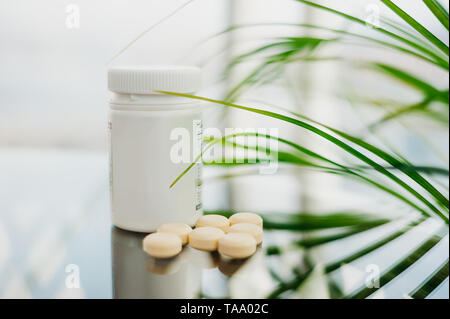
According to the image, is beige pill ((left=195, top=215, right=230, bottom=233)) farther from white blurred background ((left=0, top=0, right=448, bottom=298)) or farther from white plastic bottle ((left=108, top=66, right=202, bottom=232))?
white blurred background ((left=0, top=0, right=448, bottom=298))

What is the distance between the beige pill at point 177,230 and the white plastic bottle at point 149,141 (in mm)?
14

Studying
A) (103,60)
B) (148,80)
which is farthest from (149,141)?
(103,60)

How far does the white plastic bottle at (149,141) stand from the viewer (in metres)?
0.42

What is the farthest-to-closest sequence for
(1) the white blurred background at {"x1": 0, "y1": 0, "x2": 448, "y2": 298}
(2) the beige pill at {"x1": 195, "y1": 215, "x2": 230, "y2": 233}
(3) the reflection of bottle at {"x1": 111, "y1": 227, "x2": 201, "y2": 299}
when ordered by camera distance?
(1) the white blurred background at {"x1": 0, "y1": 0, "x2": 448, "y2": 298}, (2) the beige pill at {"x1": 195, "y1": 215, "x2": 230, "y2": 233}, (3) the reflection of bottle at {"x1": 111, "y1": 227, "x2": 201, "y2": 299}

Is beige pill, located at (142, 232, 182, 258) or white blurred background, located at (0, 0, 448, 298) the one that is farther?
white blurred background, located at (0, 0, 448, 298)

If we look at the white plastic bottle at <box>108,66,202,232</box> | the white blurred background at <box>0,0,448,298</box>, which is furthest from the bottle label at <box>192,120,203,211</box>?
the white blurred background at <box>0,0,448,298</box>

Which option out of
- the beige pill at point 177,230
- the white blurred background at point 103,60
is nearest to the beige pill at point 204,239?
the beige pill at point 177,230

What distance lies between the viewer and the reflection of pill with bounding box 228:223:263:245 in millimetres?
425

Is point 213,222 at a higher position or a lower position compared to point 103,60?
lower

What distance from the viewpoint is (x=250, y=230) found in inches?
16.9

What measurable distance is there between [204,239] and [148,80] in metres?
0.15

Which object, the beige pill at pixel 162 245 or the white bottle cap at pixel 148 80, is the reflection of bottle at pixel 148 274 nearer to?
the beige pill at pixel 162 245

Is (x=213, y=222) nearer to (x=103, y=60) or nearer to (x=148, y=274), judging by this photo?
(x=148, y=274)
